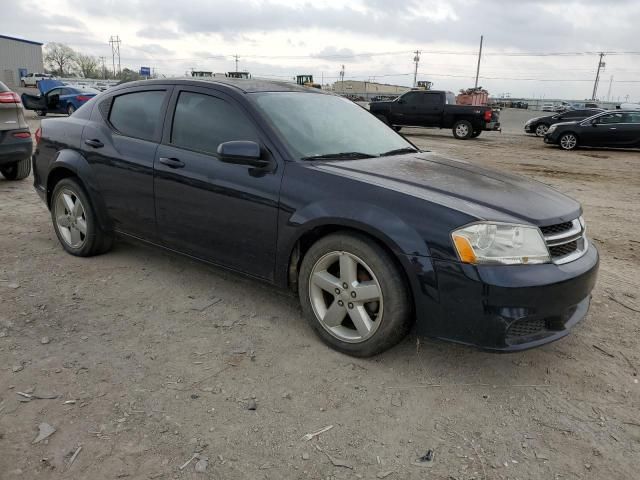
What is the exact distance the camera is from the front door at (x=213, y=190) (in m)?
3.26

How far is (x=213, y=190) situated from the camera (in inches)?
135

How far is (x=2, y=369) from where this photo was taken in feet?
9.34

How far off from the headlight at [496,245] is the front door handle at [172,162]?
6.66 ft

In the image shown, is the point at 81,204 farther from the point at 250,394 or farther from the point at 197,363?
the point at 250,394

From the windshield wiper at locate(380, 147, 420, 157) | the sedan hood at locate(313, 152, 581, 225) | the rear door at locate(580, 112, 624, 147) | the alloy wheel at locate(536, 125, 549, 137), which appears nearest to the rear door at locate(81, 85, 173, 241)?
the sedan hood at locate(313, 152, 581, 225)

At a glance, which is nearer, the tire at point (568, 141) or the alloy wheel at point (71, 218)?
the alloy wheel at point (71, 218)

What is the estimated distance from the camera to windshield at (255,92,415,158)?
3.40 metres

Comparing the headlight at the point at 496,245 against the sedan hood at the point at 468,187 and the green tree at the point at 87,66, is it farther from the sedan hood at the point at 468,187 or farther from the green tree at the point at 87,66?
the green tree at the point at 87,66

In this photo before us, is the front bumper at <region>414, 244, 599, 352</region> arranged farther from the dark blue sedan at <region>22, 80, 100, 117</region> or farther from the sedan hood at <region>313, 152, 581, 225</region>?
the dark blue sedan at <region>22, 80, 100, 117</region>

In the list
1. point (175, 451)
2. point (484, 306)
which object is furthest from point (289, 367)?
point (484, 306)

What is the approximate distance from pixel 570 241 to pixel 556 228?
16cm

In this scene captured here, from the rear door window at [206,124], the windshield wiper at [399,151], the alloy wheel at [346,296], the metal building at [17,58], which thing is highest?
the metal building at [17,58]

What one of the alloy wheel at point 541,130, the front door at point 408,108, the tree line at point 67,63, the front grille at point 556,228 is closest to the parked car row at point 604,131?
the front door at point 408,108

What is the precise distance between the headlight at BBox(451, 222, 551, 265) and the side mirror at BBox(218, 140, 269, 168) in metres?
1.31
